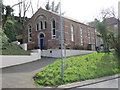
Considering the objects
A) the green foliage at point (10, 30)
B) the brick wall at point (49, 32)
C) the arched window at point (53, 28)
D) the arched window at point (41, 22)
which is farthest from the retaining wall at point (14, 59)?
the green foliage at point (10, 30)

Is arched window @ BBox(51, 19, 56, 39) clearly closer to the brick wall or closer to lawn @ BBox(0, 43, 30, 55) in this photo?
the brick wall

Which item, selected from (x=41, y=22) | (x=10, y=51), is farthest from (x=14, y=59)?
(x=41, y=22)

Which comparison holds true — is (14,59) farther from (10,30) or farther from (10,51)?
(10,30)

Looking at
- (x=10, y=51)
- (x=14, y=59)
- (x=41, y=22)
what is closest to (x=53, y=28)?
(x=41, y=22)

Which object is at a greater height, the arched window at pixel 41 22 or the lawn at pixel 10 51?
the arched window at pixel 41 22

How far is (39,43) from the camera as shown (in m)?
21.7

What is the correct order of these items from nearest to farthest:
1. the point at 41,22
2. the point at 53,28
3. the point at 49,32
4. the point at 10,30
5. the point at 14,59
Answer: the point at 14,59 → the point at 53,28 → the point at 49,32 → the point at 10,30 → the point at 41,22

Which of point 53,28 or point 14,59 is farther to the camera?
point 53,28

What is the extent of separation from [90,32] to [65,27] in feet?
29.3

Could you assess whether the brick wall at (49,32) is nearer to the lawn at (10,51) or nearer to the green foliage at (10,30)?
the green foliage at (10,30)

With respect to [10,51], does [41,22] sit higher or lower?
higher

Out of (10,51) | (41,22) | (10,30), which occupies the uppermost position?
(41,22)

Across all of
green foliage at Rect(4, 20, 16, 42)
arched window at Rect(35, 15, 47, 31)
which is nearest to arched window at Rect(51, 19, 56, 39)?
arched window at Rect(35, 15, 47, 31)

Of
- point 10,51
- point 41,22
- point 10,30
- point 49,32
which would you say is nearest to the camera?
point 10,51
